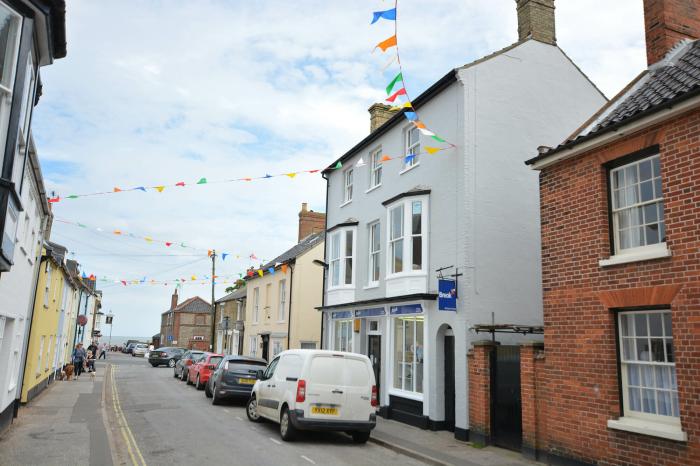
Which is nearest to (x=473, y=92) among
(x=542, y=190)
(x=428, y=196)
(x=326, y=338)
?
(x=428, y=196)

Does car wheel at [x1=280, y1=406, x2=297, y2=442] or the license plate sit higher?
the license plate

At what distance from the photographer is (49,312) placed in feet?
64.6

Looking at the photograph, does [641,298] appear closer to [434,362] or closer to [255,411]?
[434,362]

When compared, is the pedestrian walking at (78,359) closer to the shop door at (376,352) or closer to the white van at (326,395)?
the shop door at (376,352)

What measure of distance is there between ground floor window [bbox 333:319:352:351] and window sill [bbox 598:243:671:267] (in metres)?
11.1

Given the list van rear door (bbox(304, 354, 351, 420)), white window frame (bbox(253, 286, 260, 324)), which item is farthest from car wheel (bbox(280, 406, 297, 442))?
white window frame (bbox(253, 286, 260, 324))

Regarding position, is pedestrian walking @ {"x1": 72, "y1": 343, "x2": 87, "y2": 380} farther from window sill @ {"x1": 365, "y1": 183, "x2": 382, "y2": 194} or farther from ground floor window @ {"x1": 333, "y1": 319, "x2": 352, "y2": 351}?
window sill @ {"x1": 365, "y1": 183, "x2": 382, "y2": 194}

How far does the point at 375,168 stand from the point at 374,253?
3013 mm

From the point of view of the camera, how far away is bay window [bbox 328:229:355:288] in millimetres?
19719

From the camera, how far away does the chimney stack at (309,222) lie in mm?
33875

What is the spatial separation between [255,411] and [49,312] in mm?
9855

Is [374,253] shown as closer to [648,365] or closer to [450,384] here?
[450,384]

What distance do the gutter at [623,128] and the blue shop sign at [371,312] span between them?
283 inches

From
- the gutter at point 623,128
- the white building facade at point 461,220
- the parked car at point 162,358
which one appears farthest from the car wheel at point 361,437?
the parked car at point 162,358
